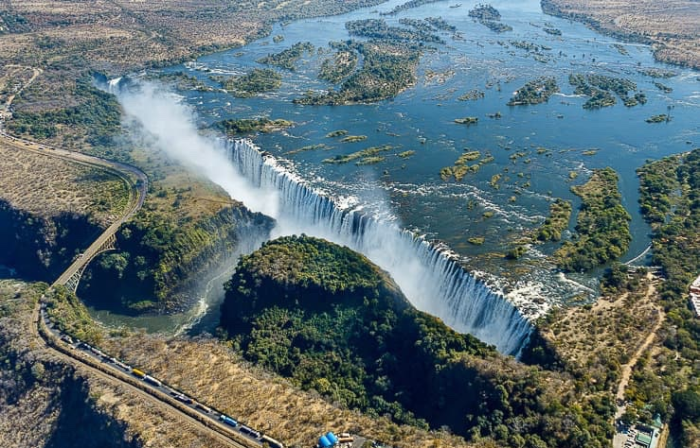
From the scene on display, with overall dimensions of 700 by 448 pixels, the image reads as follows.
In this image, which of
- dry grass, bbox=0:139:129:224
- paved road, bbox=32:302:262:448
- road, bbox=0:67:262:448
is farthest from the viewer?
dry grass, bbox=0:139:129:224

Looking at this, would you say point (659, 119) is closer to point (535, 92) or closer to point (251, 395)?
point (535, 92)

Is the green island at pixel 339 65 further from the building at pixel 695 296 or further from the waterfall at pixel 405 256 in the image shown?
the building at pixel 695 296

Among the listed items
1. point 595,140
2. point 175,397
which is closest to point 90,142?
point 175,397

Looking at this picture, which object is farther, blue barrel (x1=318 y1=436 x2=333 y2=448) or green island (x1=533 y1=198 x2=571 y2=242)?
green island (x1=533 y1=198 x2=571 y2=242)

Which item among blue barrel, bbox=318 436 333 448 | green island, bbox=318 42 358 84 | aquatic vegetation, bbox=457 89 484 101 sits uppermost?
aquatic vegetation, bbox=457 89 484 101

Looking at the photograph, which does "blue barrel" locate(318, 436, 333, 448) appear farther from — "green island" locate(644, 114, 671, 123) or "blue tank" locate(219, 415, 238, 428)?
"green island" locate(644, 114, 671, 123)

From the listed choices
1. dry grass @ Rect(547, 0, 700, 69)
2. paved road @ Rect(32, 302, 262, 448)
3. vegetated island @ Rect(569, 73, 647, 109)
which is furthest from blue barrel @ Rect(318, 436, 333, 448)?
dry grass @ Rect(547, 0, 700, 69)

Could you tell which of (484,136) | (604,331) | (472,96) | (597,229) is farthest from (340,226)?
(472,96)
